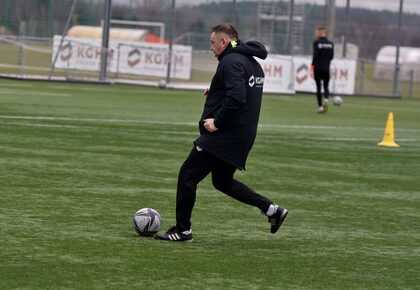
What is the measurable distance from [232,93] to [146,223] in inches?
54.2

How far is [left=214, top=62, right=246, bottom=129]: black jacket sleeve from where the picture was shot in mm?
9125

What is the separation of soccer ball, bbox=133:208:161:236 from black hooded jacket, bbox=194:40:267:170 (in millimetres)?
779

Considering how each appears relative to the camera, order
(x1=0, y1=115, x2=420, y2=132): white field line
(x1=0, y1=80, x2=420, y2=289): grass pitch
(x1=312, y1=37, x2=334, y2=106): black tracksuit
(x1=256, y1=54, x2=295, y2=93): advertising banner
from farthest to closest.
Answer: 1. (x1=256, y1=54, x2=295, y2=93): advertising banner
2. (x1=312, y1=37, x2=334, y2=106): black tracksuit
3. (x1=0, y1=115, x2=420, y2=132): white field line
4. (x1=0, y1=80, x2=420, y2=289): grass pitch

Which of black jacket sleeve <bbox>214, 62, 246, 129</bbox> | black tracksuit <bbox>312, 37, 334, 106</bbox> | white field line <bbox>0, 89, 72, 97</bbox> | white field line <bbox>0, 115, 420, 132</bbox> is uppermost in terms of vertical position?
black tracksuit <bbox>312, 37, 334, 106</bbox>

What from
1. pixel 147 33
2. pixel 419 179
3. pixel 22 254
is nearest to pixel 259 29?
pixel 147 33

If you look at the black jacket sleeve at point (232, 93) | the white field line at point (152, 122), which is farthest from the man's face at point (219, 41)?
the white field line at point (152, 122)

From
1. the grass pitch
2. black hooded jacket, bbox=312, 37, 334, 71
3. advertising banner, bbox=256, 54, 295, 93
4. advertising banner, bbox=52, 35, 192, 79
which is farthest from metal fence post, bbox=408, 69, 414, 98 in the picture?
the grass pitch

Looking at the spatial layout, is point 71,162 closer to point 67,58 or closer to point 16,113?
point 16,113

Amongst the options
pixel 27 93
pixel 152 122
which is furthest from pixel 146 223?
pixel 27 93

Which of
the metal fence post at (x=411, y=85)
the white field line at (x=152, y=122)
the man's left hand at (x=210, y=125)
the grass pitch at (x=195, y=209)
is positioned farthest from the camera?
the metal fence post at (x=411, y=85)

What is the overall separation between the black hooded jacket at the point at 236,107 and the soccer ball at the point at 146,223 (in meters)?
0.78

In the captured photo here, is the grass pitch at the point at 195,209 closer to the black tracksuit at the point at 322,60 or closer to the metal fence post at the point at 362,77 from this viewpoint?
the black tracksuit at the point at 322,60

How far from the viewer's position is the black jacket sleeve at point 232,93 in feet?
29.9

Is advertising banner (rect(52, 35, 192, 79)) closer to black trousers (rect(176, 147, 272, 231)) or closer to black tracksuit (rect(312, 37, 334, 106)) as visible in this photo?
black tracksuit (rect(312, 37, 334, 106))
